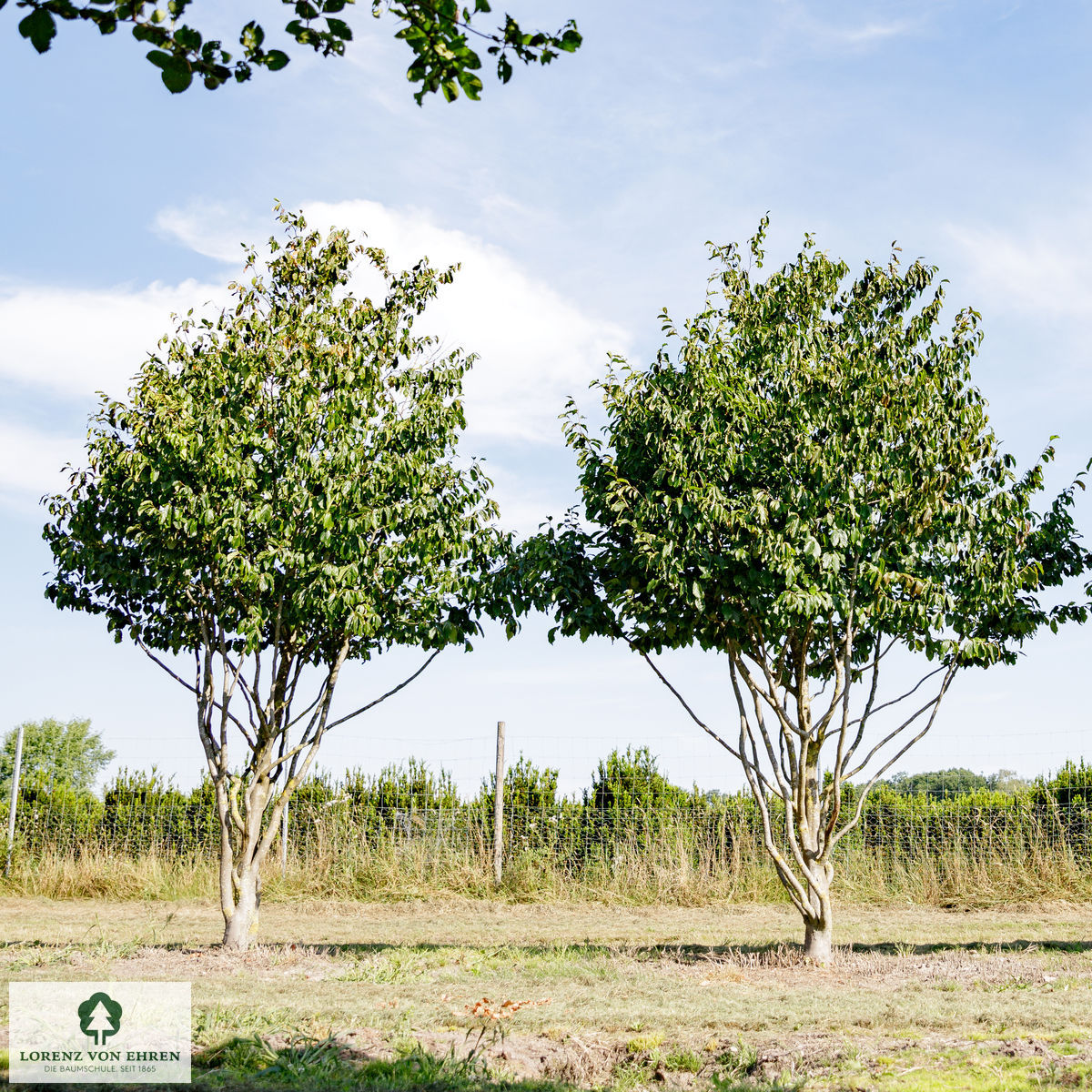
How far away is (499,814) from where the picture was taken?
12.9m

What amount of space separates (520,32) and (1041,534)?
617cm

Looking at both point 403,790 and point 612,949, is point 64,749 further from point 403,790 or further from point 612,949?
point 612,949

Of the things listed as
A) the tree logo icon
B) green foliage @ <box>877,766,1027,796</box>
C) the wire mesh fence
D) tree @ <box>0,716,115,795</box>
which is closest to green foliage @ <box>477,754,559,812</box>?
the wire mesh fence

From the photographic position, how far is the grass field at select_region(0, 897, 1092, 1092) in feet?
13.4

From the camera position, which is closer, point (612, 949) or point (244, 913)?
point (244, 913)

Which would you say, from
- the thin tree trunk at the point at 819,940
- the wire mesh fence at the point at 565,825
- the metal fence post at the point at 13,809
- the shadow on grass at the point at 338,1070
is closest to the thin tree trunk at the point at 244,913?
the shadow on grass at the point at 338,1070

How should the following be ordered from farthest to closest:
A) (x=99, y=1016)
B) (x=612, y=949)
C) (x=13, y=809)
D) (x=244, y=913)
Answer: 1. (x=13, y=809)
2. (x=612, y=949)
3. (x=244, y=913)
4. (x=99, y=1016)

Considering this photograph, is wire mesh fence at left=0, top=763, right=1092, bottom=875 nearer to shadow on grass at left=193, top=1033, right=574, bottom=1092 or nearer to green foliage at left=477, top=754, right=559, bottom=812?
green foliage at left=477, top=754, right=559, bottom=812

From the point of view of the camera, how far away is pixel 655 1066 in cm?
421

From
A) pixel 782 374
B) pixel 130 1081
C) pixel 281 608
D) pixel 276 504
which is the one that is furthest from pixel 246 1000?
pixel 782 374

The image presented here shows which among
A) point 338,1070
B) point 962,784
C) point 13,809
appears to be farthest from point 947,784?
point 13,809

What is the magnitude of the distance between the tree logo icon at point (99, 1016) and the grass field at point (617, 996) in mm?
391

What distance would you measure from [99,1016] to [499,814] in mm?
8561

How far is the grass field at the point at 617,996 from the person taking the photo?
13.4 ft
